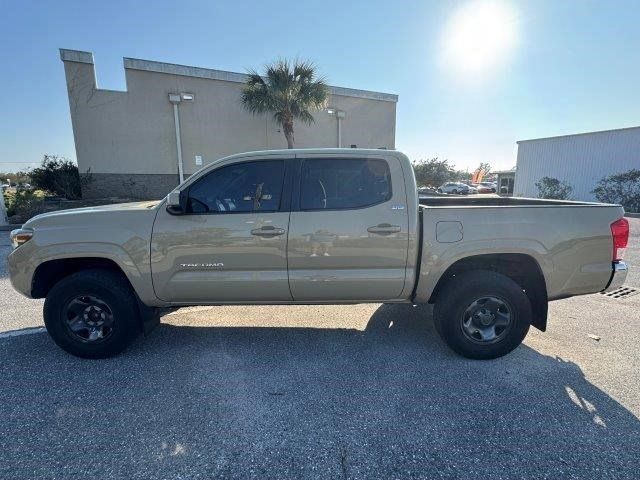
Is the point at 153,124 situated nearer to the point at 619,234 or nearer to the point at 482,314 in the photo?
the point at 482,314

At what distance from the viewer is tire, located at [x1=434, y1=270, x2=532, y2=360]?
3.08 m

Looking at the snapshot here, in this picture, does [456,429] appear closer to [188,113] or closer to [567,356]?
[567,356]

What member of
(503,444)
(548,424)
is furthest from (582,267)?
(503,444)

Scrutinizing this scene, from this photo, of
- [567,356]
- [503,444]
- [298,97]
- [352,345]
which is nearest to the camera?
[503,444]

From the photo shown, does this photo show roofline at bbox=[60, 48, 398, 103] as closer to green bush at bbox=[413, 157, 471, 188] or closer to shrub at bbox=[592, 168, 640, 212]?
shrub at bbox=[592, 168, 640, 212]

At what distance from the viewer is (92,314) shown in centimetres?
325

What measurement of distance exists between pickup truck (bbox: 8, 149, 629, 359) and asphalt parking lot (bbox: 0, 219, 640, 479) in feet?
1.36

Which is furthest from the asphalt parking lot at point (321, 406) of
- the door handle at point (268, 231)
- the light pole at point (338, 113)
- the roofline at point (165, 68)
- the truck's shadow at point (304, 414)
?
the light pole at point (338, 113)

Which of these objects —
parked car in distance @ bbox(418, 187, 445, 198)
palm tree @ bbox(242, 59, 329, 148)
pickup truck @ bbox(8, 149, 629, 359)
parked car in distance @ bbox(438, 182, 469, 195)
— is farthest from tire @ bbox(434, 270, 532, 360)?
parked car in distance @ bbox(438, 182, 469, 195)

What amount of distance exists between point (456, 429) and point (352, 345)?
1.36 metres

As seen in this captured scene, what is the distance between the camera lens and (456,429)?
2320mm

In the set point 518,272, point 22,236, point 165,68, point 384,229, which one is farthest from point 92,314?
point 165,68

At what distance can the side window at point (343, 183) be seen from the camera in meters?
3.11

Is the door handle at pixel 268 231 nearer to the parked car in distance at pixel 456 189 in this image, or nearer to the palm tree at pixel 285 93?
the palm tree at pixel 285 93
